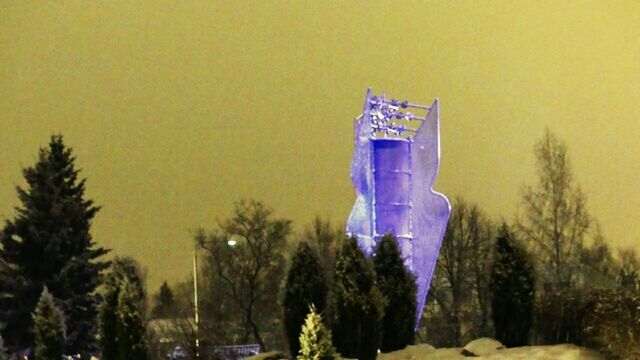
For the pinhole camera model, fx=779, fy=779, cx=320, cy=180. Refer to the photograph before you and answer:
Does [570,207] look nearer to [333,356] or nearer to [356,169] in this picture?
[356,169]

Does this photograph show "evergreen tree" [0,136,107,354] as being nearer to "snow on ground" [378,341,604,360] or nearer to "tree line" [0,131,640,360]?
"tree line" [0,131,640,360]

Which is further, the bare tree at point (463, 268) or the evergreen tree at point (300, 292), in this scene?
the bare tree at point (463, 268)

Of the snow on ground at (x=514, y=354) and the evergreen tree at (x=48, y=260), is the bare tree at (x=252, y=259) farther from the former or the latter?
the snow on ground at (x=514, y=354)

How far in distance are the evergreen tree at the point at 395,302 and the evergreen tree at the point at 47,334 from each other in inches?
178

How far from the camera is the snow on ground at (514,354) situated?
1034cm

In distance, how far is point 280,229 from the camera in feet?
83.1

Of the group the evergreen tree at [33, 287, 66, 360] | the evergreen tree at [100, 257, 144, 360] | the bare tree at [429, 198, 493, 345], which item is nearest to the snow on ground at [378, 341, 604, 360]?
the evergreen tree at [100, 257, 144, 360]

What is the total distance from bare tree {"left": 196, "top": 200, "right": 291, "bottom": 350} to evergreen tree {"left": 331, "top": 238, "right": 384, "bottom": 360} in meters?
12.3

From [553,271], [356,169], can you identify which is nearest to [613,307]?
[356,169]

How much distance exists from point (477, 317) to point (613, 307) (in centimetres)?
1222

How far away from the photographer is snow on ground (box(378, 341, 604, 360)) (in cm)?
1034

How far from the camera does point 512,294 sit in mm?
11227

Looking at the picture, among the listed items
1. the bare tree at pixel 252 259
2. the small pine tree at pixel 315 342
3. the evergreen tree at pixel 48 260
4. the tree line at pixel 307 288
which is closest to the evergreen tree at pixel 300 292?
the tree line at pixel 307 288

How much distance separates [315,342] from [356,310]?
1.58 m
